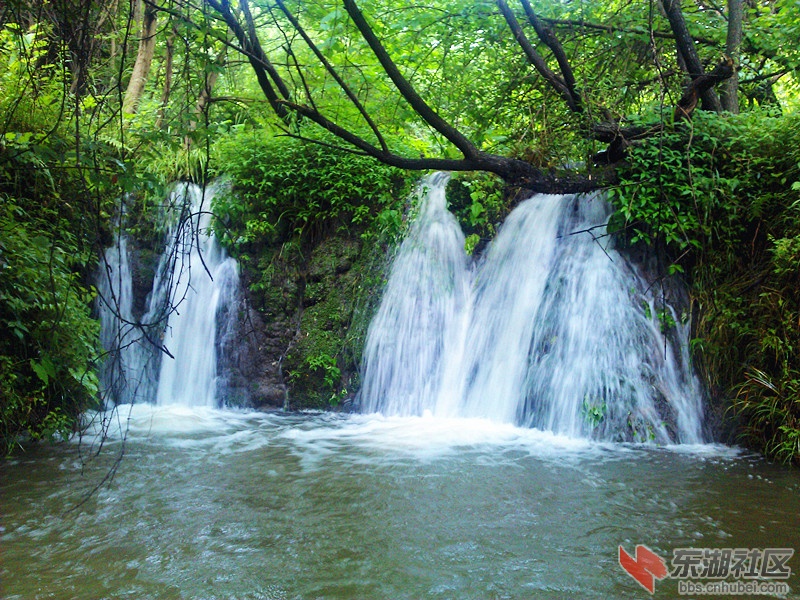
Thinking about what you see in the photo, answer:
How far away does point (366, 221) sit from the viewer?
8891 millimetres

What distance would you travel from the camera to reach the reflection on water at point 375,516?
326 centimetres

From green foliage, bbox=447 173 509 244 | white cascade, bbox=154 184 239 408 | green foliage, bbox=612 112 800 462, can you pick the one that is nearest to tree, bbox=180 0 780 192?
green foliage, bbox=612 112 800 462

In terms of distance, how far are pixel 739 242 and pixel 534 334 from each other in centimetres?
216

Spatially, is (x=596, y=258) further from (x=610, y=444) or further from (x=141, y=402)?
(x=141, y=402)

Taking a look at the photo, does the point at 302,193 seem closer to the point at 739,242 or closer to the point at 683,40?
the point at 683,40

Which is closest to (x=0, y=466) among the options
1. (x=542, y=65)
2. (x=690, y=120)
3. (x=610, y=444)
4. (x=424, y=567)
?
(x=424, y=567)

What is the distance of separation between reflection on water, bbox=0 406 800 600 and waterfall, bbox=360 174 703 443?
1.55ft

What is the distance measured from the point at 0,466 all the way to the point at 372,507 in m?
3.15

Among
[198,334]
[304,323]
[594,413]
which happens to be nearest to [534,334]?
[594,413]

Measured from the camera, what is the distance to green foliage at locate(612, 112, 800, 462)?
546cm

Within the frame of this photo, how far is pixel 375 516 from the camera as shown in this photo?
13.6ft

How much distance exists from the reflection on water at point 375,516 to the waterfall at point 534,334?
0.47 m

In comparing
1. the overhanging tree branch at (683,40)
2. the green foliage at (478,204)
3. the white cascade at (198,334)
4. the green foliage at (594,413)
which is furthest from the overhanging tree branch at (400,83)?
the white cascade at (198,334)

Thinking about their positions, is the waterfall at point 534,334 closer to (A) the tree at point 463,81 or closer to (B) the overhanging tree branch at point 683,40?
(A) the tree at point 463,81
